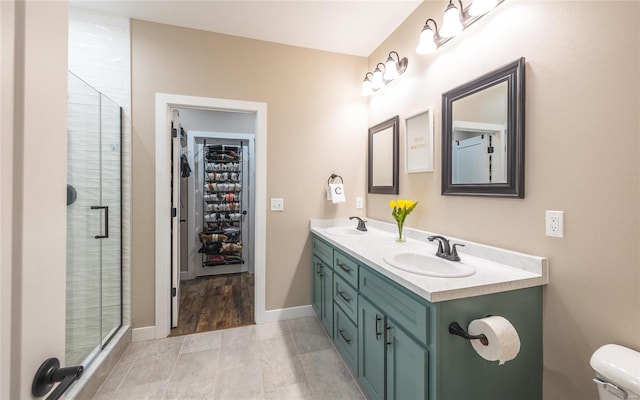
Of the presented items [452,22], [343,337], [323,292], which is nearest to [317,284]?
[323,292]

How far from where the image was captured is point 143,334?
7.39ft

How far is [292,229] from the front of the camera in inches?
104

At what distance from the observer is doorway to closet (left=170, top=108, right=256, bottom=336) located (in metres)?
3.67

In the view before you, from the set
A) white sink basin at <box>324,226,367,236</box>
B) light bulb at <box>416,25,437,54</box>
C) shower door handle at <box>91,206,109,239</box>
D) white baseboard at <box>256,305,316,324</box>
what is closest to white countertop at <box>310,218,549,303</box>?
white sink basin at <box>324,226,367,236</box>

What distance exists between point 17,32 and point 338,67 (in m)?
2.64

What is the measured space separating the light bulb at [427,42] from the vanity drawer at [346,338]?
1.86 meters

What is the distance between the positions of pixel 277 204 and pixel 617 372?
2231 mm

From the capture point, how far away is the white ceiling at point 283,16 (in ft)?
6.64

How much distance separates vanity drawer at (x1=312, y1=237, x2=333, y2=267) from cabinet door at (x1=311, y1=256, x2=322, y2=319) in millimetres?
73

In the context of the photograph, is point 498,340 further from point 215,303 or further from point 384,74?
point 215,303

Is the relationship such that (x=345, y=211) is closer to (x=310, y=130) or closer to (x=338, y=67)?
(x=310, y=130)

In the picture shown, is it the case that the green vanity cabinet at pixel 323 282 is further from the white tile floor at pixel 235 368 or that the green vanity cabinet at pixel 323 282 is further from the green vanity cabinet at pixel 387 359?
the green vanity cabinet at pixel 387 359

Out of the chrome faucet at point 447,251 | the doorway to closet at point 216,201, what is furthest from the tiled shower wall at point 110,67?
the chrome faucet at point 447,251

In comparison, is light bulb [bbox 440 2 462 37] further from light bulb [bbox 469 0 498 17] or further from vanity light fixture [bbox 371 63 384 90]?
vanity light fixture [bbox 371 63 384 90]
